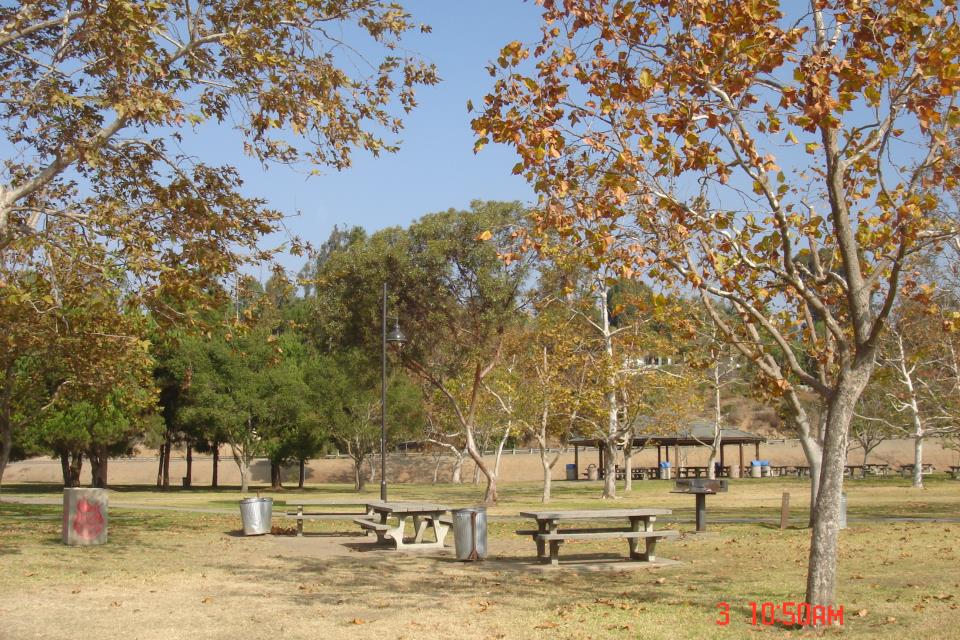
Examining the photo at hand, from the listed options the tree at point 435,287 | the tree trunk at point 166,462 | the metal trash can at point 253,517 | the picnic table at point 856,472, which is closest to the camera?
the metal trash can at point 253,517

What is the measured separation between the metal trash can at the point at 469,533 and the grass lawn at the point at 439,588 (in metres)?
0.27

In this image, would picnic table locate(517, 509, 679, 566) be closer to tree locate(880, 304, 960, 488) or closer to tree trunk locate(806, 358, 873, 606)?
tree trunk locate(806, 358, 873, 606)

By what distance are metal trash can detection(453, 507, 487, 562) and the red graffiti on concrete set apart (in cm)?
587

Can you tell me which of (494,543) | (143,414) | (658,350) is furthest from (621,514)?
(143,414)

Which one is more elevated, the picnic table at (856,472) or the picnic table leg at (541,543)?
the picnic table leg at (541,543)

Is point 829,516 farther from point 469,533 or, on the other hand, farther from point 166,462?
point 166,462

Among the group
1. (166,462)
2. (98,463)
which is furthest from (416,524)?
(166,462)

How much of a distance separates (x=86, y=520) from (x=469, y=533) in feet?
20.3

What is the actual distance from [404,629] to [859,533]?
37.8 feet

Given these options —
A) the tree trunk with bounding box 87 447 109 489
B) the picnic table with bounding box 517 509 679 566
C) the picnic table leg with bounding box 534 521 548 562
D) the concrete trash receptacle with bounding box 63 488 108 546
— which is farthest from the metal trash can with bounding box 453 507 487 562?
the tree trunk with bounding box 87 447 109 489

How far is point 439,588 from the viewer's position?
10.8 m

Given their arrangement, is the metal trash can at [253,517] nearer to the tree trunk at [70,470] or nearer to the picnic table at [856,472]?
the tree trunk at [70,470]
